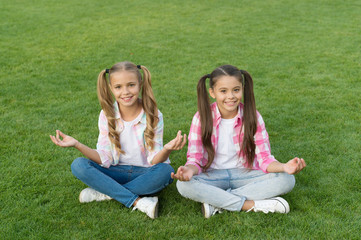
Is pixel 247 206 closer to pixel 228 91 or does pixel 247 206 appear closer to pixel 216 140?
pixel 216 140

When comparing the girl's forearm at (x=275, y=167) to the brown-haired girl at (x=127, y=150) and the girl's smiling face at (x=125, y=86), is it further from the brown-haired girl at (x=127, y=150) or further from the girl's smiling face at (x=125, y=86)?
the girl's smiling face at (x=125, y=86)

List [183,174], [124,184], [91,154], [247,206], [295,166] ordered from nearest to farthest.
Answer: [295,166], [183,174], [247,206], [91,154], [124,184]

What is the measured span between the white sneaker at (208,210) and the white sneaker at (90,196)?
0.86 meters

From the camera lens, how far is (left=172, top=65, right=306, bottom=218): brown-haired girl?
350cm

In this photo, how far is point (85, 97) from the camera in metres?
6.44

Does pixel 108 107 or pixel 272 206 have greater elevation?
pixel 108 107

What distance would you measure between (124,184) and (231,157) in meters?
1.00

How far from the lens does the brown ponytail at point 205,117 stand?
365cm

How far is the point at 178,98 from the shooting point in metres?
6.41

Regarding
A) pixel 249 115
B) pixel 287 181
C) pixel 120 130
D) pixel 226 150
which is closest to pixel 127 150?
pixel 120 130

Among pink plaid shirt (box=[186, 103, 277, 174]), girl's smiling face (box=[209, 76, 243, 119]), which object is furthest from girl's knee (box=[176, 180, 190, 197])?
girl's smiling face (box=[209, 76, 243, 119])

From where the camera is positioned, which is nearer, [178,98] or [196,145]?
[196,145]

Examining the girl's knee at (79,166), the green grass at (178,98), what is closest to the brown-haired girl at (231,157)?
the green grass at (178,98)

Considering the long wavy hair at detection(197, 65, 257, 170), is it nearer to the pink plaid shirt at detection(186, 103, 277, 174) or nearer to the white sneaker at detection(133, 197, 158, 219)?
the pink plaid shirt at detection(186, 103, 277, 174)
